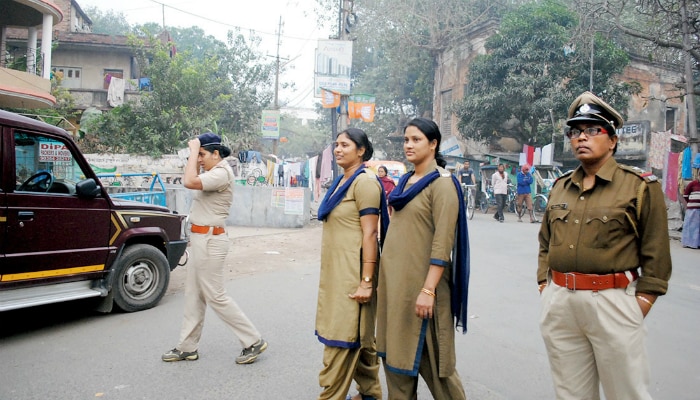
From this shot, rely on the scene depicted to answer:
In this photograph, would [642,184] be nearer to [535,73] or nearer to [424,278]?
[424,278]

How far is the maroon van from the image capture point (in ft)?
14.0

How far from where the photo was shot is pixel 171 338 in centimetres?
456

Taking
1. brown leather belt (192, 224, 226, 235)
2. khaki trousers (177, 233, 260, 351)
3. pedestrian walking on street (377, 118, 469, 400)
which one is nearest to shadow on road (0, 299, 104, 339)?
khaki trousers (177, 233, 260, 351)

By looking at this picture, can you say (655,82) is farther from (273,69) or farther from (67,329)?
(67,329)

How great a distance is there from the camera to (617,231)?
2232 mm

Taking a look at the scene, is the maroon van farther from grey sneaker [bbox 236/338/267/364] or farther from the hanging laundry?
the hanging laundry

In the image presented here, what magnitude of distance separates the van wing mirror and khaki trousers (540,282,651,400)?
4.06 meters

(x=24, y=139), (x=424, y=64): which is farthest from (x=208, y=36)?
(x=24, y=139)

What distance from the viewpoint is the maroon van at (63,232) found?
4277 mm

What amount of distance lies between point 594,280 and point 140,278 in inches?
182

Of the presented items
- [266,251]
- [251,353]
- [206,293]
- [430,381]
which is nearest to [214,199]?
[206,293]

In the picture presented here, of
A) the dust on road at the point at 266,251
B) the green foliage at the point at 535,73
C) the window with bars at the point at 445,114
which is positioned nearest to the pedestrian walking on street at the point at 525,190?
the green foliage at the point at 535,73

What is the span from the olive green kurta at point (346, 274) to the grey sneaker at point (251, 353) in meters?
1.13

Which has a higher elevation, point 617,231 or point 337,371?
point 617,231
